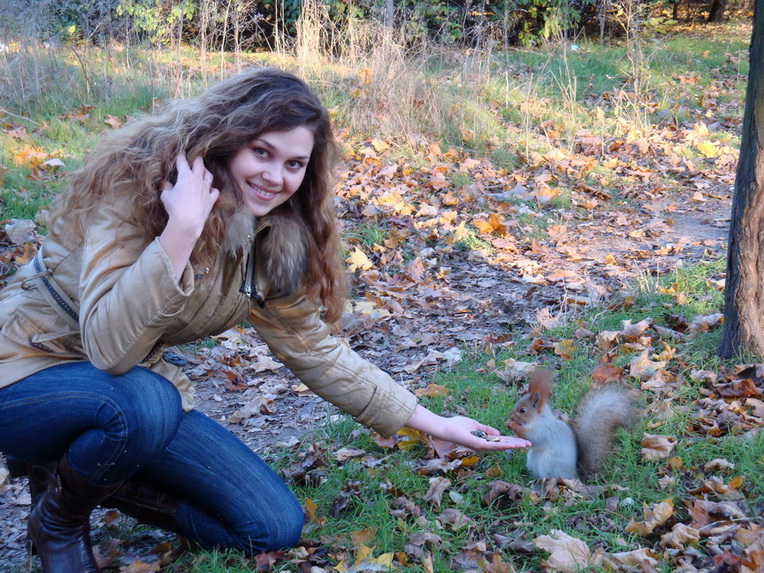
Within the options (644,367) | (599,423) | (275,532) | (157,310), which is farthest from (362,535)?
(644,367)

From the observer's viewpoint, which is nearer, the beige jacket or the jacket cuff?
the beige jacket

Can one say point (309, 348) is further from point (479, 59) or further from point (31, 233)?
point (479, 59)

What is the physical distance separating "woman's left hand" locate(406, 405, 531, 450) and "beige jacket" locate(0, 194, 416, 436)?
0.06 m

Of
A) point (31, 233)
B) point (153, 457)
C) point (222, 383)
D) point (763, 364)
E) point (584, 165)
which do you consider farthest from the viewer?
point (584, 165)

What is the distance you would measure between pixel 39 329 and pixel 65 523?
1.95 feet

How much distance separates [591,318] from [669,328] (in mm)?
370

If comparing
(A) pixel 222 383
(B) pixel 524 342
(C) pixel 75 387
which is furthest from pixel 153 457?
(B) pixel 524 342

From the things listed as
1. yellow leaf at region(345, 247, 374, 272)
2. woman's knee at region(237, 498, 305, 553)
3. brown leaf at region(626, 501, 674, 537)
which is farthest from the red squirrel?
yellow leaf at region(345, 247, 374, 272)

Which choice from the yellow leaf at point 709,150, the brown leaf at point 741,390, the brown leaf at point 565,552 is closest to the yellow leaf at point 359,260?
the brown leaf at point 741,390

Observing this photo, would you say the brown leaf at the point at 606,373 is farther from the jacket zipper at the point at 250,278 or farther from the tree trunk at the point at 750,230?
the jacket zipper at the point at 250,278

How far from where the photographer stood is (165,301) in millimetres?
1905

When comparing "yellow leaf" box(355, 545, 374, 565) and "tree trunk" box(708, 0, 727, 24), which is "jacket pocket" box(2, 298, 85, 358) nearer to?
"yellow leaf" box(355, 545, 374, 565)

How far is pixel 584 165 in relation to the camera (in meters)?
6.40

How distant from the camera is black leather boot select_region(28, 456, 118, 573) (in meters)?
2.14
